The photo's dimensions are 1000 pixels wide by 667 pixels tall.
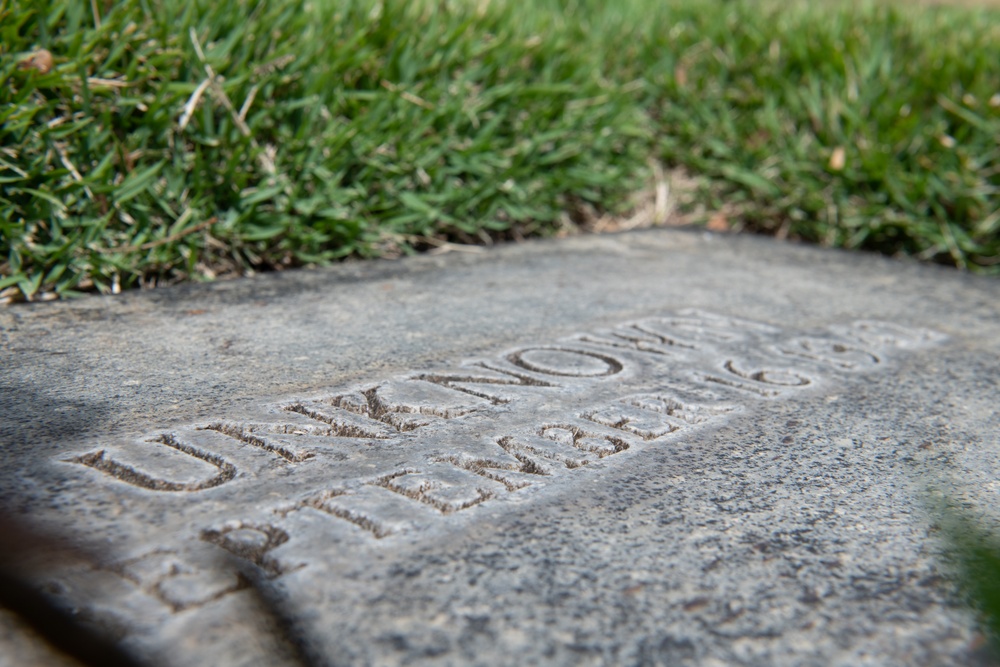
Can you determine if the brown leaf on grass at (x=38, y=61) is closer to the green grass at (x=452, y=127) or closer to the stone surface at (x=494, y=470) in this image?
the green grass at (x=452, y=127)

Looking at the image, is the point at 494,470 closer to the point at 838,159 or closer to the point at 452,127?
the point at 452,127

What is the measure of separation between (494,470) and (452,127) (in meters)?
1.78

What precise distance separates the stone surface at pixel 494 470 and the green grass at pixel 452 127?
0.88 feet

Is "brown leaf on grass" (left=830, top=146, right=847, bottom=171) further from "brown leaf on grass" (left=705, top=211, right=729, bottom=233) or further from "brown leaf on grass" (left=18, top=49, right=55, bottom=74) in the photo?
"brown leaf on grass" (left=18, top=49, right=55, bottom=74)

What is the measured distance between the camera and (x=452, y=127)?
3.09 meters

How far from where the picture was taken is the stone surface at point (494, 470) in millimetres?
1137

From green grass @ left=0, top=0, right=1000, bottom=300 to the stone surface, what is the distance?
268 millimetres

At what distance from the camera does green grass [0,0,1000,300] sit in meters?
2.43

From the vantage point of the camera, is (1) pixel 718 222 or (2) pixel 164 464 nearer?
(2) pixel 164 464

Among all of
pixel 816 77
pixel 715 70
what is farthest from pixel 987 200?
pixel 715 70

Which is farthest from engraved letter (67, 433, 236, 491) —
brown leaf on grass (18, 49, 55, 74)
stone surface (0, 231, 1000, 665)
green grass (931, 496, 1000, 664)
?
brown leaf on grass (18, 49, 55, 74)

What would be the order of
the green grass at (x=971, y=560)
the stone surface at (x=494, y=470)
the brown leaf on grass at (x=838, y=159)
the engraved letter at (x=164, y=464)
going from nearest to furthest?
the green grass at (x=971, y=560) < the stone surface at (x=494, y=470) < the engraved letter at (x=164, y=464) < the brown leaf on grass at (x=838, y=159)

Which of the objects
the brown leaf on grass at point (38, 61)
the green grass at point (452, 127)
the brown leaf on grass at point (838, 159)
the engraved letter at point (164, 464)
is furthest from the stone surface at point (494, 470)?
the brown leaf on grass at point (838, 159)

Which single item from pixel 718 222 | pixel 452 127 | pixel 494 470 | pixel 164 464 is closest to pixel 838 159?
pixel 718 222
